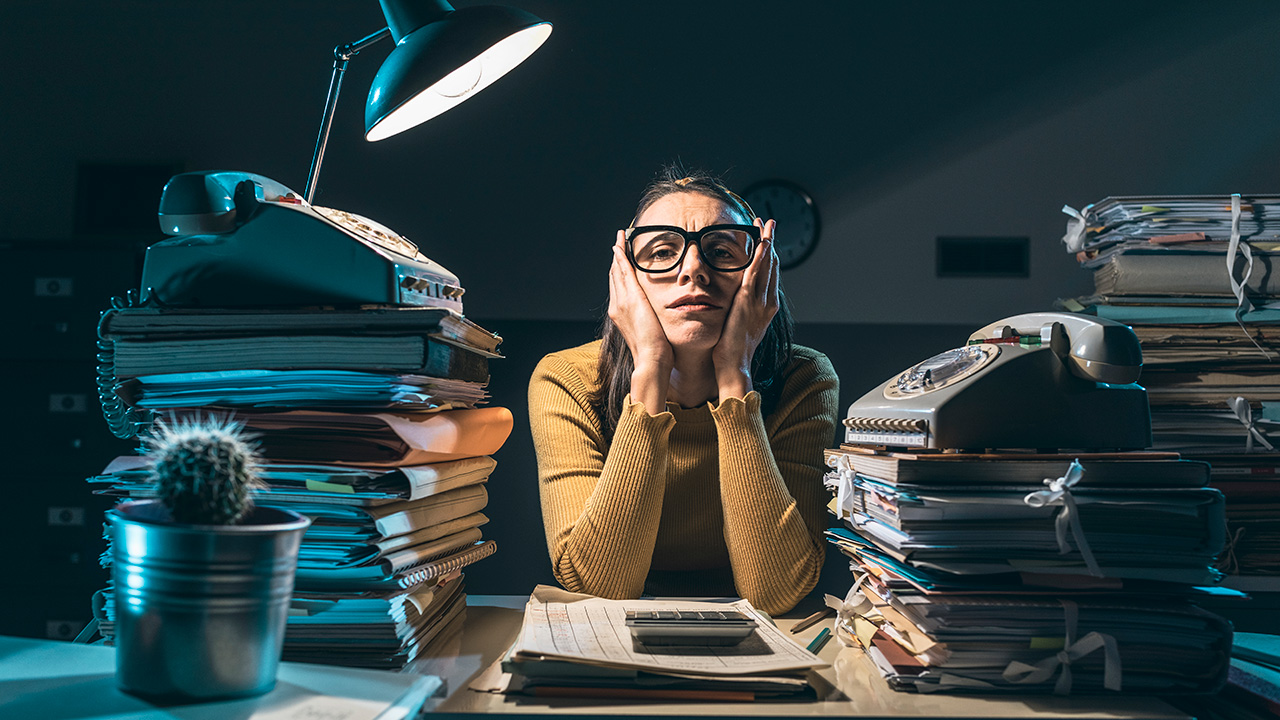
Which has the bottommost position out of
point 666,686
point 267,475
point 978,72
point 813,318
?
point 666,686

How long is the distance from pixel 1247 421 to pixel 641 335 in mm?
853

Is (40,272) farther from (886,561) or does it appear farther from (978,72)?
(978,72)

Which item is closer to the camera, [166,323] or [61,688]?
[61,688]

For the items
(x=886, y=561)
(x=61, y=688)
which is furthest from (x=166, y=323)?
(x=886, y=561)

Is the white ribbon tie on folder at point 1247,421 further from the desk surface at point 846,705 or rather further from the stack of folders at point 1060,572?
the desk surface at point 846,705

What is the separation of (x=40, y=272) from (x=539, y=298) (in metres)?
1.57

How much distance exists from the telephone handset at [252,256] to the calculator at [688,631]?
40cm

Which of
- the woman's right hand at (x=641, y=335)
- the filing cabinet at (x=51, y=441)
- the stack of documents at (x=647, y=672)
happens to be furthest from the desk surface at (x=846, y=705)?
the filing cabinet at (x=51, y=441)

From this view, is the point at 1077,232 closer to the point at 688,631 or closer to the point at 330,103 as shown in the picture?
the point at 688,631

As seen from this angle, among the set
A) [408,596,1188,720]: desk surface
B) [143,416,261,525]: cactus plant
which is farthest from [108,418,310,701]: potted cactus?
[408,596,1188,720]: desk surface

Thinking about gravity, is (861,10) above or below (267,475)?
above

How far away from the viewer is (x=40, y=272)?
2.37m

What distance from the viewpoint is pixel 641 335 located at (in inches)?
50.7

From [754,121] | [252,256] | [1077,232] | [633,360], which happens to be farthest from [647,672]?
[754,121]
